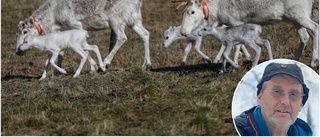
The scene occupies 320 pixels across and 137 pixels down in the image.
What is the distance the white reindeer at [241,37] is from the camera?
36.0ft

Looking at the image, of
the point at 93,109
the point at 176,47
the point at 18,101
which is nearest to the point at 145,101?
the point at 93,109

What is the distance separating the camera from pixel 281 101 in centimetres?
677

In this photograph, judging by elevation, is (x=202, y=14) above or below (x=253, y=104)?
above

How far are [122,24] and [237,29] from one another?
243 cm

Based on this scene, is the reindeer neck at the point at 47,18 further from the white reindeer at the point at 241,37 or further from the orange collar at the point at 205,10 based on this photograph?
the white reindeer at the point at 241,37

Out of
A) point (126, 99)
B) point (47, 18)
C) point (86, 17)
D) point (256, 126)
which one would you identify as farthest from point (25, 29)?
point (256, 126)

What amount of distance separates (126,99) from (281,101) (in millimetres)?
2983

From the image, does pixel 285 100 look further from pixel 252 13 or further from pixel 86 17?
pixel 86 17

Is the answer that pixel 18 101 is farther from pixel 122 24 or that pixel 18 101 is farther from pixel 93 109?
pixel 122 24

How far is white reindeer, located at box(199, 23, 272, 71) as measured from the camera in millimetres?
10984

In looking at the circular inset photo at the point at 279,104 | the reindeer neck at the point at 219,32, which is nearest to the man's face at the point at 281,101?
the circular inset photo at the point at 279,104

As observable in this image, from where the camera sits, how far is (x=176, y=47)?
16.1 metres

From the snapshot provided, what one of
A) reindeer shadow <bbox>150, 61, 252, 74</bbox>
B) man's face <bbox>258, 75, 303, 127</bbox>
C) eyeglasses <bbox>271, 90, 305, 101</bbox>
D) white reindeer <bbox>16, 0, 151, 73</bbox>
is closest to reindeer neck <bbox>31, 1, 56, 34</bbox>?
white reindeer <bbox>16, 0, 151, 73</bbox>

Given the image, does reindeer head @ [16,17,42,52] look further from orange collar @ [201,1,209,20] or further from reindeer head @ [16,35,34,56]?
orange collar @ [201,1,209,20]
